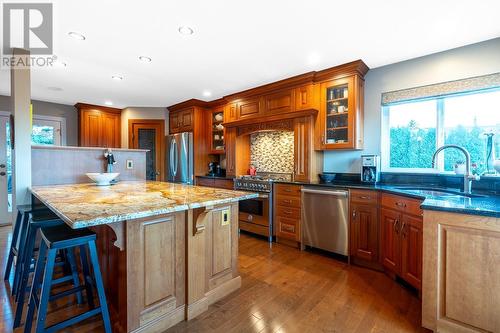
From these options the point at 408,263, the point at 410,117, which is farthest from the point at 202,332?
the point at 410,117

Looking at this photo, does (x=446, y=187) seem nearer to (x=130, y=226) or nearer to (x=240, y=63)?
(x=240, y=63)

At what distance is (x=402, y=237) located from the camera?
→ 2.22m

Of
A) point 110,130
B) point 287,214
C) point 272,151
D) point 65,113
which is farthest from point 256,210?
point 65,113

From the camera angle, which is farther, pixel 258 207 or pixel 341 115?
pixel 258 207

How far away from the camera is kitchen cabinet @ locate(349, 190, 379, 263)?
2.60 meters

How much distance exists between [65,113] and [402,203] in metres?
6.23

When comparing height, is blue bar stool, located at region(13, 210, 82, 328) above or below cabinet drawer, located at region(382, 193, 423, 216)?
below

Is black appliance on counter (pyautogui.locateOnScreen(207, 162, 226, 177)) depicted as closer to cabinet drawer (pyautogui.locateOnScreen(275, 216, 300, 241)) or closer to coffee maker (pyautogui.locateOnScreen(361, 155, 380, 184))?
cabinet drawer (pyautogui.locateOnScreen(275, 216, 300, 241))

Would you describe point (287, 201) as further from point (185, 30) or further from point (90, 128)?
point (90, 128)

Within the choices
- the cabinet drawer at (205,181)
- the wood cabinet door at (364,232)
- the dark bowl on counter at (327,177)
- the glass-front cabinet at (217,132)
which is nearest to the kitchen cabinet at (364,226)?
the wood cabinet door at (364,232)

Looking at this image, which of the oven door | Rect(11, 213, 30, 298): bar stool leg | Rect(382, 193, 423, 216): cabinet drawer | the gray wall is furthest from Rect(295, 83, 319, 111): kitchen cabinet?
the gray wall

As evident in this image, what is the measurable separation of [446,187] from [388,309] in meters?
1.50

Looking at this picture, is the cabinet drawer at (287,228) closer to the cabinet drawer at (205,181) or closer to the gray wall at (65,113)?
the cabinet drawer at (205,181)

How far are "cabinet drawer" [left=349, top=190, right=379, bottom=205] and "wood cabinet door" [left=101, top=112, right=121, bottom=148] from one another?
517 centimetres
